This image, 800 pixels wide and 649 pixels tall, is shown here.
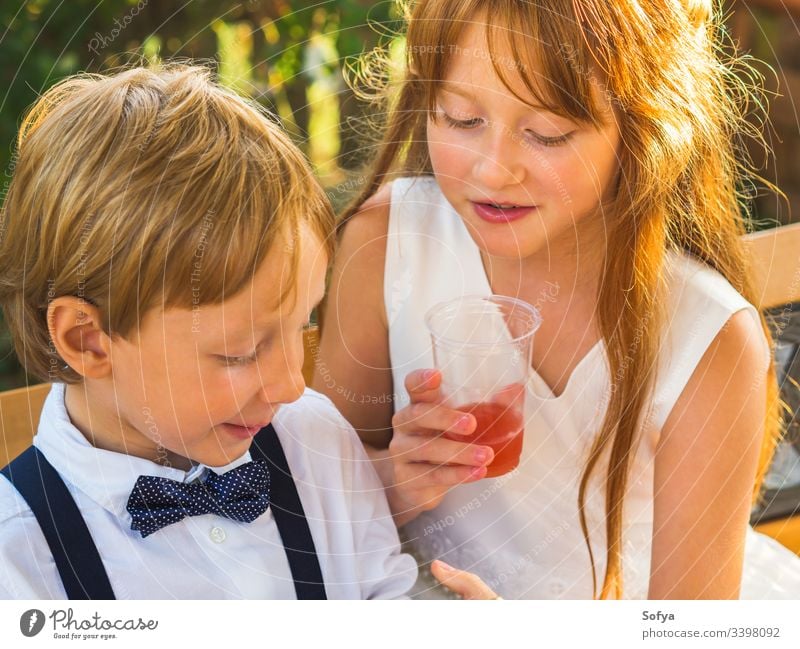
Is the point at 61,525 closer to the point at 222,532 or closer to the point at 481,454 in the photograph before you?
the point at 222,532

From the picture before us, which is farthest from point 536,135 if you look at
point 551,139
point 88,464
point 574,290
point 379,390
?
point 88,464

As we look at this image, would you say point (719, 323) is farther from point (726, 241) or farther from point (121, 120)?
point (121, 120)

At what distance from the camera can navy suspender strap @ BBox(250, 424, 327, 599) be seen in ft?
2.39

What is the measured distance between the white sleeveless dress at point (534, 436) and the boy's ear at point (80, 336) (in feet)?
0.90

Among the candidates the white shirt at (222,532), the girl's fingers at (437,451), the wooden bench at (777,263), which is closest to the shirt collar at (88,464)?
the white shirt at (222,532)

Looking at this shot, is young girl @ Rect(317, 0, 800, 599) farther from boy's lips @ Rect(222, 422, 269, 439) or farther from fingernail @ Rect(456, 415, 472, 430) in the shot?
boy's lips @ Rect(222, 422, 269, 439)

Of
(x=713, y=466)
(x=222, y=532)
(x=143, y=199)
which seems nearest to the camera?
(x=143, y=199)

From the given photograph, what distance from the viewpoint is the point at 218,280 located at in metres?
0.62

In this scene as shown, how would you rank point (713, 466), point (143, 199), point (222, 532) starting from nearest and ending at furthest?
point (143, 199), point (222, 532), point (713, 466)

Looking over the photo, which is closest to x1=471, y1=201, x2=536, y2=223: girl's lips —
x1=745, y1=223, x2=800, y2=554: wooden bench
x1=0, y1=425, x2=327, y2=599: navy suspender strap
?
x1=745, y1=223, x2=800, y2=554: wooden bench

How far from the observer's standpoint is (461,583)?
2.57ft

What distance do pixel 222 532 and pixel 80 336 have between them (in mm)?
171

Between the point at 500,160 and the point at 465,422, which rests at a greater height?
the point at 500,160

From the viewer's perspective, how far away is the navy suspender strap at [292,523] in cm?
73
